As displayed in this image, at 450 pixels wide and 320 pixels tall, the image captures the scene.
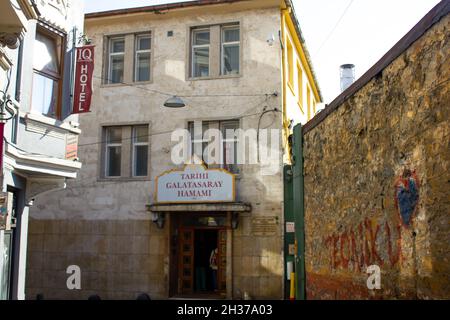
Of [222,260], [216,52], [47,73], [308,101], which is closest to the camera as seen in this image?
[47,73]

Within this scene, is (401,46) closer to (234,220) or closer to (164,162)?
(234,220)

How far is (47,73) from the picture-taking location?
10.6m

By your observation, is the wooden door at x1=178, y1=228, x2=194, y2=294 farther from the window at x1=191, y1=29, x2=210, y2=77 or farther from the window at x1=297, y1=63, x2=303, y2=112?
the window at x1=297, y1=63, x2=303, y2=112

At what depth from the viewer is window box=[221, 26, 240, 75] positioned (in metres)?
17.1

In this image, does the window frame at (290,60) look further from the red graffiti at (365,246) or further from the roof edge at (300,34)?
the red graffiti at (365,246)

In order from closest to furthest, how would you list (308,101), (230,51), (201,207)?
(201,207), (230,51), (308,101)

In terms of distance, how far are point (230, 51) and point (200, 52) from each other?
0.99m

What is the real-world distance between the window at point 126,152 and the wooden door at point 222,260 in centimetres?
309

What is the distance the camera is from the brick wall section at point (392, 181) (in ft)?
16.9

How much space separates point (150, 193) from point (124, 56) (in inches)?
187

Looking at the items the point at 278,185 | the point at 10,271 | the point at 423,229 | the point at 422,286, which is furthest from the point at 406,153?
the point at 278,185

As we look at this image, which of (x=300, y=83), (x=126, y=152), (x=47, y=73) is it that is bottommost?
(x=126, y=152)

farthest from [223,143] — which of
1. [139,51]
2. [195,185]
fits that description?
[139,51]
